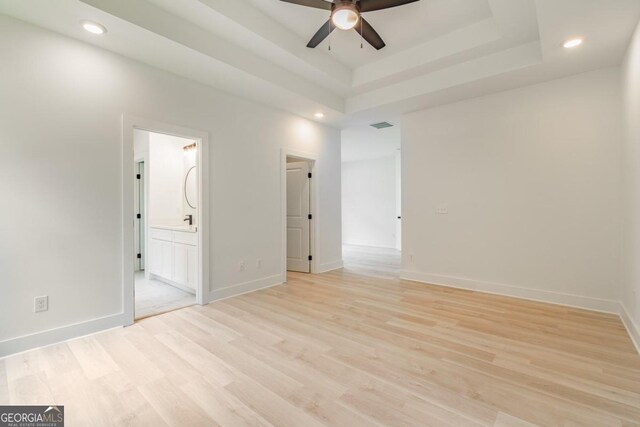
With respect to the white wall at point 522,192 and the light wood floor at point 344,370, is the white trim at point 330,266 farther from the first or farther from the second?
the light wood floor at point 344,370

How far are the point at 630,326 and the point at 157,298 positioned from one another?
5221mm

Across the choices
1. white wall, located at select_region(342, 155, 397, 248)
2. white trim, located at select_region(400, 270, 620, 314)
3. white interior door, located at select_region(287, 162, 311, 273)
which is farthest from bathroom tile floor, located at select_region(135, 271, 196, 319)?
white wall, located at select_region(342, 155, 397, 248)

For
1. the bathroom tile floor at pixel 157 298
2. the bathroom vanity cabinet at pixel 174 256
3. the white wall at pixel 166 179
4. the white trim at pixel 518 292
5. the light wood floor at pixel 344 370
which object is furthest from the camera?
the white wall at pixel 166 179

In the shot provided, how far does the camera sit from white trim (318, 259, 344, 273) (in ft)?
17.2

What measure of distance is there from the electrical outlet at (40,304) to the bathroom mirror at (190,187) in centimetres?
262

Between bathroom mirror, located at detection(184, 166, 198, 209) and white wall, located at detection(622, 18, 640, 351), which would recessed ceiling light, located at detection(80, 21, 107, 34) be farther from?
white wall, located at detection(622, 18, 640, 351)

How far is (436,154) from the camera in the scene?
4477 mm

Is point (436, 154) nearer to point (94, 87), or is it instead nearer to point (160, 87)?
point (160, 87)

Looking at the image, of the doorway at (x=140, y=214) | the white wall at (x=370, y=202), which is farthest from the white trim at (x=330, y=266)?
the white wall at (x=370, y=202)

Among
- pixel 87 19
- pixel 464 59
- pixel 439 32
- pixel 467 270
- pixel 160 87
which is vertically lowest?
pixel 467 270

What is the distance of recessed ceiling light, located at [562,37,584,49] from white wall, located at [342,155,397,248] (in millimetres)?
6091

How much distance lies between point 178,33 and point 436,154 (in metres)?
3.72

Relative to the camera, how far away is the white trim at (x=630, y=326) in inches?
93.9

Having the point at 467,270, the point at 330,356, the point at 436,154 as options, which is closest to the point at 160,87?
the point at 330,356
